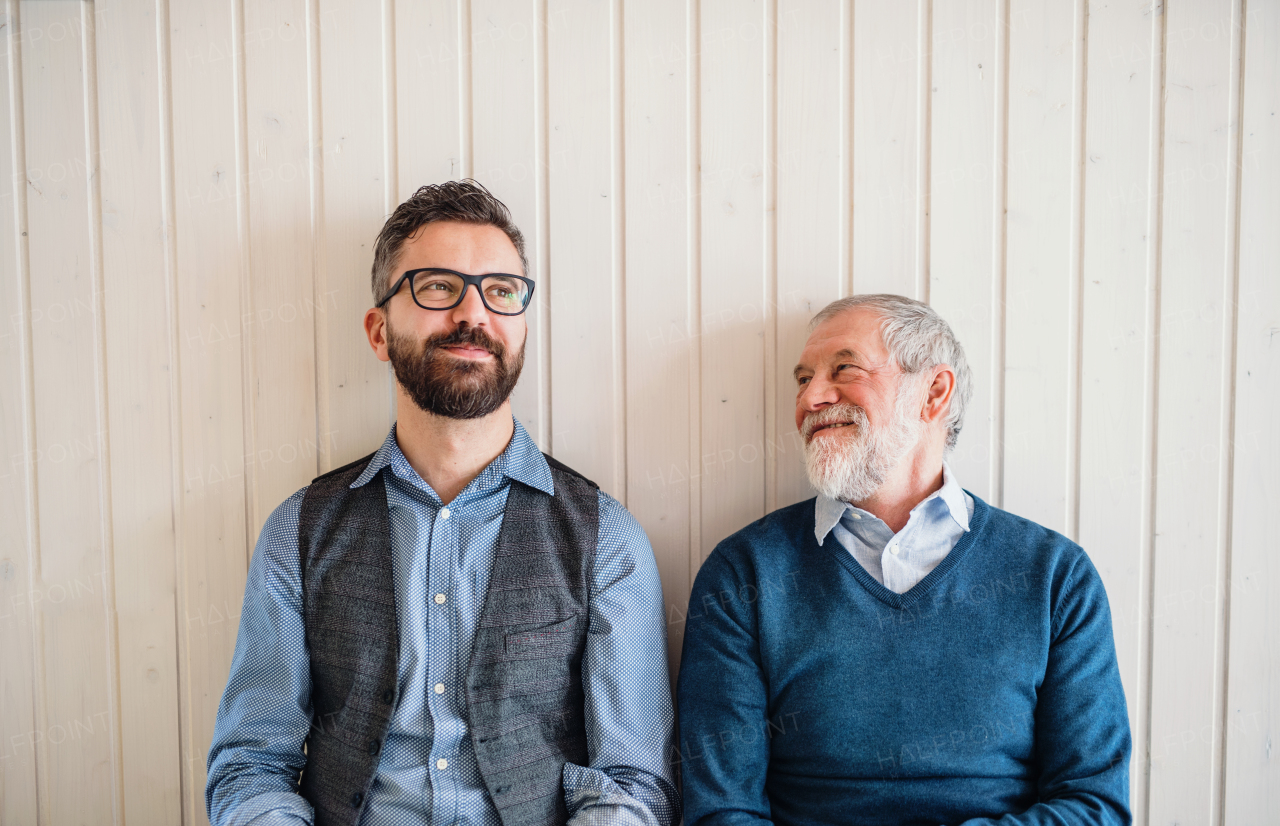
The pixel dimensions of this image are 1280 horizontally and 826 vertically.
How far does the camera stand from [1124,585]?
1624 mm

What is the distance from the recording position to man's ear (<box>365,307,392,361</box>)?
4.92 feet

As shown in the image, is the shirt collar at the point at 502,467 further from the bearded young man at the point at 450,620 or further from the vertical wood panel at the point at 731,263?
the vertical wood panel at the point at 731,263

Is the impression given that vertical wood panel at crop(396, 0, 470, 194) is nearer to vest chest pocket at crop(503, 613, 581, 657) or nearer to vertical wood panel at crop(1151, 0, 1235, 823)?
vest chest pocket at crop(503, 613, 581, 657)

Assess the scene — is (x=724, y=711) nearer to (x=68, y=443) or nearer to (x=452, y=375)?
(x=452, y=375)

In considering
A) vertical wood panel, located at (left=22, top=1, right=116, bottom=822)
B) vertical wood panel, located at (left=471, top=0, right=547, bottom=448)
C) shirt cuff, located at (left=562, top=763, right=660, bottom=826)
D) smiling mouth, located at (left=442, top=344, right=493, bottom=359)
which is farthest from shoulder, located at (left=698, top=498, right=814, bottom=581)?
vertical wood panel, located at (left=22, top=1, right=116, bottom=822)

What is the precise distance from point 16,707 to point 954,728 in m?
2.20

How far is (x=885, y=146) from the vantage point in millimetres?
1620

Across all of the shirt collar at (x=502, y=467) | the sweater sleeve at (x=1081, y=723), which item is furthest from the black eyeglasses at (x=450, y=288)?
the sweater sleeve at (x=1081, y=723)

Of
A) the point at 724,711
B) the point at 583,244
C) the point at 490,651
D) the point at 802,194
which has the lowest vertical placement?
the point at 724,711

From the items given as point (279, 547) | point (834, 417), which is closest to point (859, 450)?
point (834, 417)

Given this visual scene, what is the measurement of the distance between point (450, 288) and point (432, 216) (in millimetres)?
167

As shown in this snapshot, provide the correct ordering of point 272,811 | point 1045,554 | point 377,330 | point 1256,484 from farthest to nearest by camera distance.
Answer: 1. point 1256,484
2. point 377,330
3. point 1045,554
4. point 272,811

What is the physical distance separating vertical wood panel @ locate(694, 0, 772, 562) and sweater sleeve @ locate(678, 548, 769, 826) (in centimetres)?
26

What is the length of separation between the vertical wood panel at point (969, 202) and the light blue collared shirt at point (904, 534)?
0.26 m
